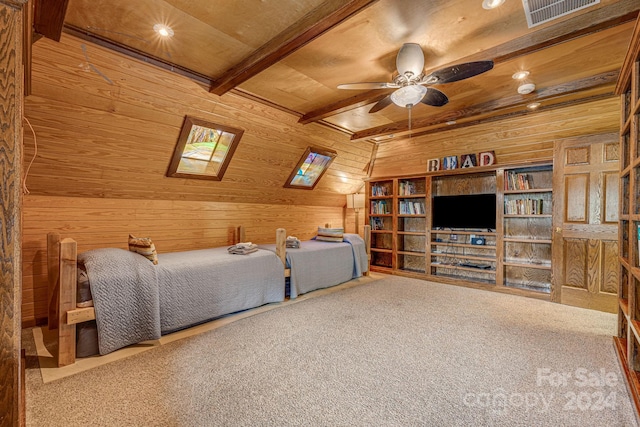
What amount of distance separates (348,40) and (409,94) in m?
0.68

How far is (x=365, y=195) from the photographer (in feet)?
18.5

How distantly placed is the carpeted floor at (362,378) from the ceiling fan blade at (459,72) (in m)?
2.15

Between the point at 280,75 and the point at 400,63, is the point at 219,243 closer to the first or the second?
the point at 280,75

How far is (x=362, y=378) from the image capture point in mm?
1887

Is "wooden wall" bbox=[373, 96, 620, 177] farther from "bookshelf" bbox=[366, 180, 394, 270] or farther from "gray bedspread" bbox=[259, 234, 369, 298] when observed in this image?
"gray bedspread" bbox=[259, 234, 369, 298]

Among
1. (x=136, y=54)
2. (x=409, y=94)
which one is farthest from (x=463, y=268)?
(x=136, y=54)

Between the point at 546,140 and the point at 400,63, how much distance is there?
2.67 meters

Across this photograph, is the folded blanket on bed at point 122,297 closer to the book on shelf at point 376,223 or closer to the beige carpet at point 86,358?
the beige carpet at point 86,358

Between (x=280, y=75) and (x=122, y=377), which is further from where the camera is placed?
(x=280, y=75)

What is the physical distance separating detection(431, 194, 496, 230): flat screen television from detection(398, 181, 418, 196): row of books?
441mm

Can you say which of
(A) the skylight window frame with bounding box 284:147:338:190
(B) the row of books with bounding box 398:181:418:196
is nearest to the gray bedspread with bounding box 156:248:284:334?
(A) the skylight window frame with bounding box 284:147:338:190

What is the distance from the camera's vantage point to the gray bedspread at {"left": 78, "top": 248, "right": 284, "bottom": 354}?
2211 millimetres

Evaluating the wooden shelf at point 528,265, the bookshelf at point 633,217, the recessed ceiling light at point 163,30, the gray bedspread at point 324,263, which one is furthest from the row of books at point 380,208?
the recessed ceiling light at point 163,30

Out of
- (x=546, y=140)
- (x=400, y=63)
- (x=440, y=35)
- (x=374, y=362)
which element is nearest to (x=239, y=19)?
(x=400, y=63)
